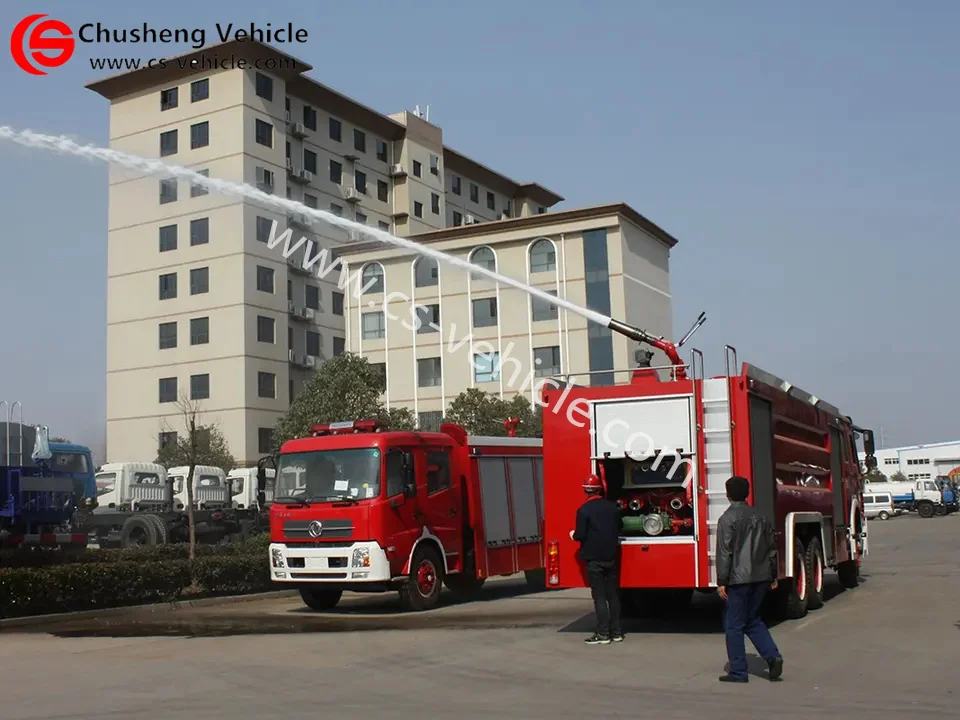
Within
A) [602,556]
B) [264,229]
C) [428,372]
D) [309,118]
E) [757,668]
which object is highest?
[309,118]

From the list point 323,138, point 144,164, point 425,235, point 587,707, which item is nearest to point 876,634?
point 587,707

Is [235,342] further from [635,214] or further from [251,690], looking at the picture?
[251,690]

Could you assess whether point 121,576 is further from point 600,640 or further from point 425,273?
point 425,273

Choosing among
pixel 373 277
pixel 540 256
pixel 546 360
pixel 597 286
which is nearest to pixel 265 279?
pixel 373 277

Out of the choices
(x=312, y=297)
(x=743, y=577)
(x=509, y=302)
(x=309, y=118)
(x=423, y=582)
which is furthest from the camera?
(x=312, y=297)

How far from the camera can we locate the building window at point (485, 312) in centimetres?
5884

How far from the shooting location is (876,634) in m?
12.5

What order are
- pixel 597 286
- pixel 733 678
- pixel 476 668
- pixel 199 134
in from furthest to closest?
pixel 199 134 → pixel 597 286 → pixel 476 668 → pixel 733 678

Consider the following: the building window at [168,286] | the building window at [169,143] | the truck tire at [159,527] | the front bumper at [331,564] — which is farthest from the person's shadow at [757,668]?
the building window at [168,286]

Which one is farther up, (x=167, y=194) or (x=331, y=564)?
(x=167, y=194)

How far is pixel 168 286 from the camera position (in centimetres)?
6256

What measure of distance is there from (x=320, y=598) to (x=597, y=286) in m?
41.7

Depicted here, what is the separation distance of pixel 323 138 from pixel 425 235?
37.7ft

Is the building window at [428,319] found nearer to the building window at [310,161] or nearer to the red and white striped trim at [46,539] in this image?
the building window at [310,161]
